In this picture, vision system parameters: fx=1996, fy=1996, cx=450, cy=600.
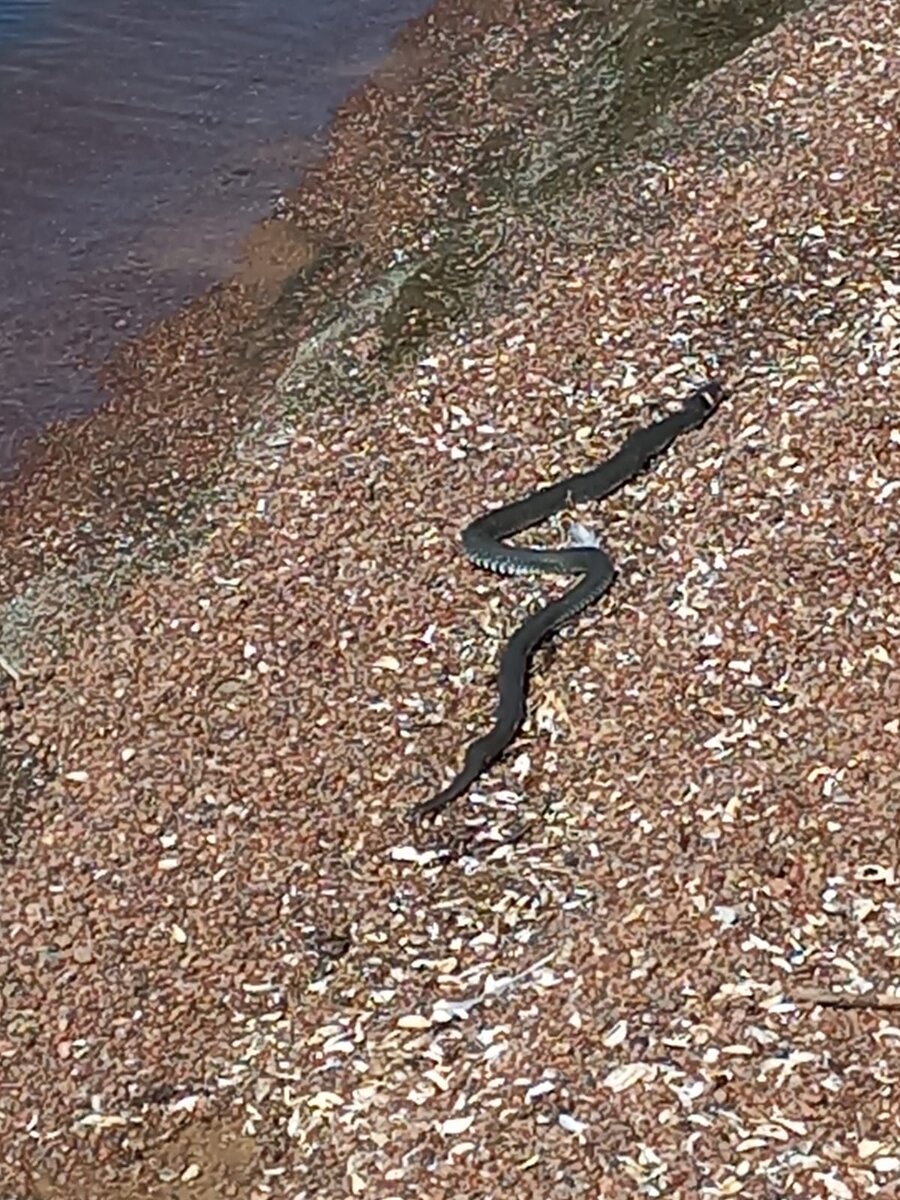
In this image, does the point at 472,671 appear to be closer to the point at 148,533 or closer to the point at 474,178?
the point at 148,533

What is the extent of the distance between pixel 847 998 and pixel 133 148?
1012 centimetres

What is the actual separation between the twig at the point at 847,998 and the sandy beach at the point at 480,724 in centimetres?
3

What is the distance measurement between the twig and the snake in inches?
72.0

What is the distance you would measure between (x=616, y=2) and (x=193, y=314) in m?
5.40

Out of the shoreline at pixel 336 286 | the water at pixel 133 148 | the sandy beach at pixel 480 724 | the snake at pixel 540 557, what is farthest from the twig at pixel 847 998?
the water at pixel 133 148

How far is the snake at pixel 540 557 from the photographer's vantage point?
8.19m

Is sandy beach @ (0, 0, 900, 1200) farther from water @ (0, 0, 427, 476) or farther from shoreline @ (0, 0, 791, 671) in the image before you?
water @ (0, 0, 427, 476)

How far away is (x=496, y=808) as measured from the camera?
7.93 m

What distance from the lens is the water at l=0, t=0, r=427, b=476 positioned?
507 inches

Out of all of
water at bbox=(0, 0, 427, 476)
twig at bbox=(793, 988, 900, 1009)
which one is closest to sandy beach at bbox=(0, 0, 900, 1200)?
twig at bbox=(793, 988, 900, 1009)

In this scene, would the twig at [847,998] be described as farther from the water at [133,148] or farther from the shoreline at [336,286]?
the water at [133,148]

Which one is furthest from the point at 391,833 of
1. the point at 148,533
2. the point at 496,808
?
the point at 148,533

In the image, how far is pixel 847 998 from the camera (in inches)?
262

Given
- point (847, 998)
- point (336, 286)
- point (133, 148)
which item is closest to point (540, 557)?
point (847, 998)
